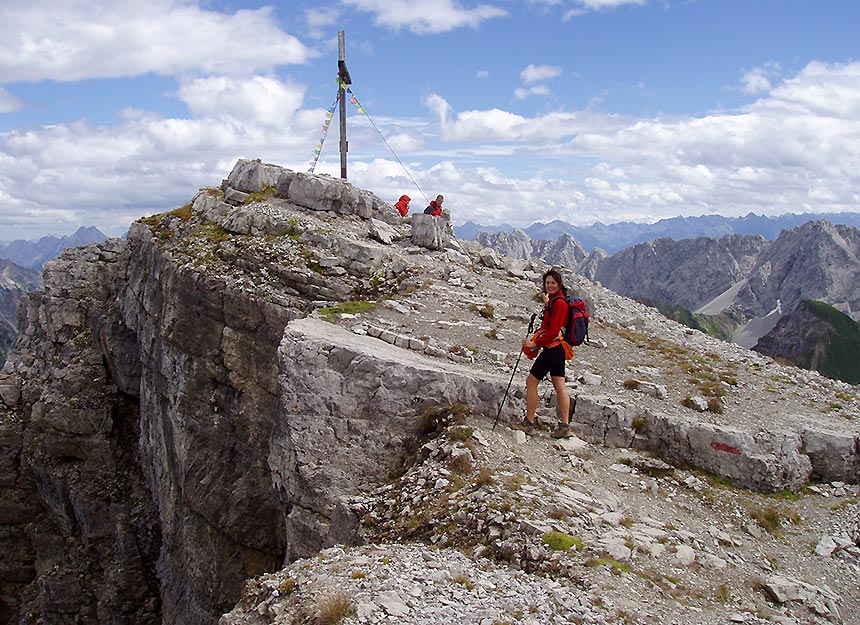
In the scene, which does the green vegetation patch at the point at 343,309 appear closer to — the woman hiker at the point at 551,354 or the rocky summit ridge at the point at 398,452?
the rocky summit ridge at the point at 398,452

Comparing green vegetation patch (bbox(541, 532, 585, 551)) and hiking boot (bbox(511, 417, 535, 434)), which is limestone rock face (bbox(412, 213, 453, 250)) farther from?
green vegetation patch (bbox(541, 532, 585, 551))

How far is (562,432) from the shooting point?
671 inches

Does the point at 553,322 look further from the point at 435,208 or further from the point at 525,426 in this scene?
the point at 435,208

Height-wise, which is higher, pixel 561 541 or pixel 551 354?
pixel 551 354

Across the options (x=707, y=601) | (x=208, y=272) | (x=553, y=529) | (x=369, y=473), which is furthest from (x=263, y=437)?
(x=707, y=601)

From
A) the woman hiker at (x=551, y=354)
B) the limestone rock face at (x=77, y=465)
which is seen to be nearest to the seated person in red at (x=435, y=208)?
the woman hiker at (x=551, y=354)

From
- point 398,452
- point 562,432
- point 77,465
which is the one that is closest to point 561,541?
point 562,432

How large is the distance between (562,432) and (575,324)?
336 cm

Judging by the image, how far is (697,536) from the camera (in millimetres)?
12930

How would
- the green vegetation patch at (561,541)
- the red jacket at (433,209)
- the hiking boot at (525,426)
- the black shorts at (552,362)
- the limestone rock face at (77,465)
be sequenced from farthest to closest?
the limestone rock face at (77,465) → the red jacket at (433,209) → the hiking boot at (525,426) → the black shorts at (552,362) → the green vegetation patch at (561,541)

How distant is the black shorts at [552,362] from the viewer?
1647 cm

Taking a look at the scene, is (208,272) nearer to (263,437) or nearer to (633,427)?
(263,437)

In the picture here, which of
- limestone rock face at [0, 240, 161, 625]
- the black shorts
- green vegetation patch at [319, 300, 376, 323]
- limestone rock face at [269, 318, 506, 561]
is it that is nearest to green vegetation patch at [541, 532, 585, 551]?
the black shorts

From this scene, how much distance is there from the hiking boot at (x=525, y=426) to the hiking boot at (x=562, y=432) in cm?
60
